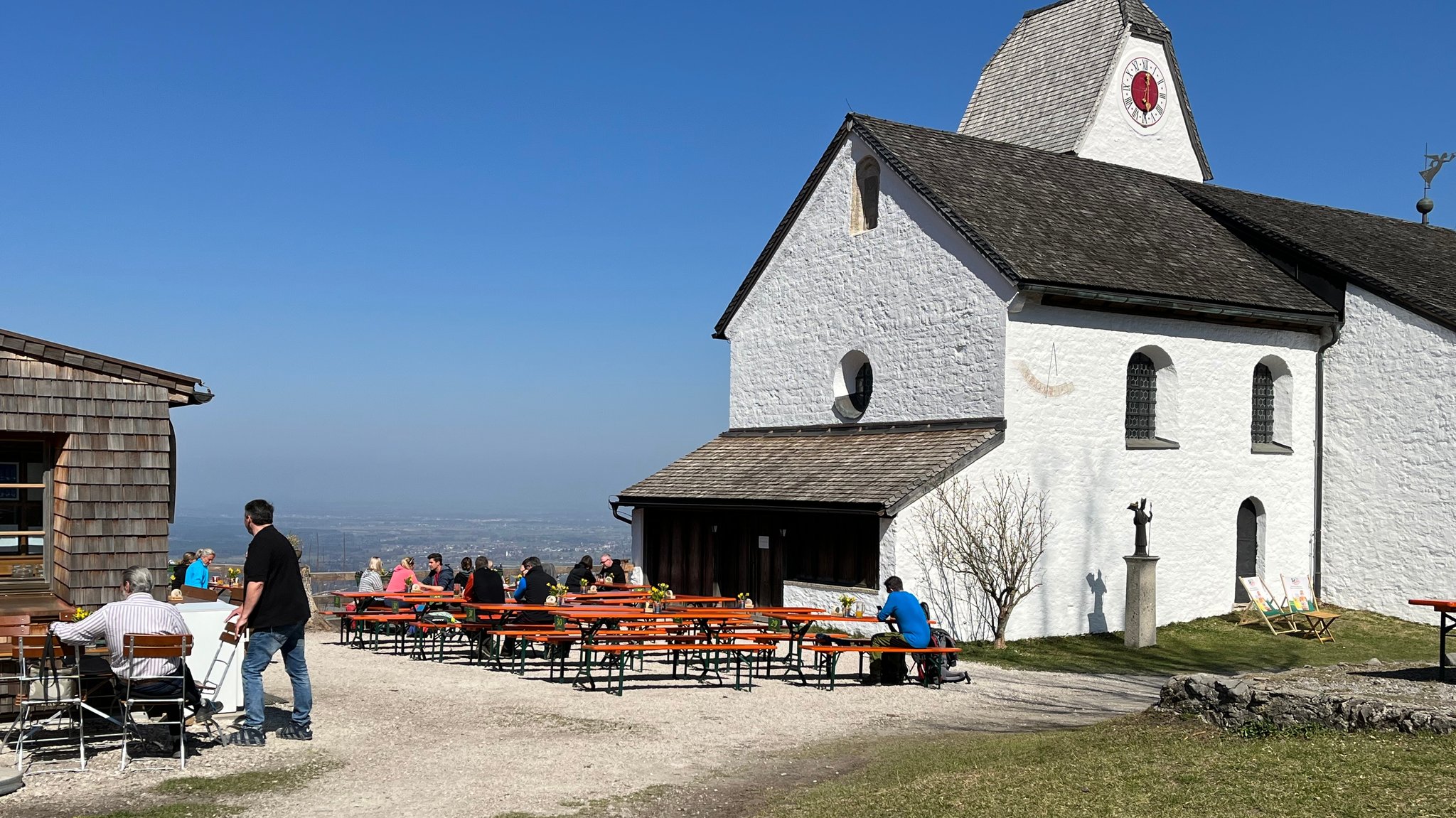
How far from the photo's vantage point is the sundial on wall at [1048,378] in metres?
22.2

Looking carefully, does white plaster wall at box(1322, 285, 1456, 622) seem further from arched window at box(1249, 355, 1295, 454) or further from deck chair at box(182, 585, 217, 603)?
deck chair at box(182, 585, 217, 603)

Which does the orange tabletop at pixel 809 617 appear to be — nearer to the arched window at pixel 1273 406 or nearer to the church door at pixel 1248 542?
the church door at pixel 1248 542

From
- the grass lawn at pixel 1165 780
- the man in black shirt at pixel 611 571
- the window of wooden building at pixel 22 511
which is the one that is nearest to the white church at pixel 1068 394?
the man in black shirt at pixel 611 571

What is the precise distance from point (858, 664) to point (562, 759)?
772 centimetres

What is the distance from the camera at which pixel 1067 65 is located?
102 ft

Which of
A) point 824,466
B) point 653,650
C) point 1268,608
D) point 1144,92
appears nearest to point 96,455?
point 653,650

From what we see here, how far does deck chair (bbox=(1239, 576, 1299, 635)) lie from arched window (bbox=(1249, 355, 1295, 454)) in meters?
2.88

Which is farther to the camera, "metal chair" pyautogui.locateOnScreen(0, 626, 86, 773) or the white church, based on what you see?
the white church

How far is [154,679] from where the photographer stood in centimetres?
1045

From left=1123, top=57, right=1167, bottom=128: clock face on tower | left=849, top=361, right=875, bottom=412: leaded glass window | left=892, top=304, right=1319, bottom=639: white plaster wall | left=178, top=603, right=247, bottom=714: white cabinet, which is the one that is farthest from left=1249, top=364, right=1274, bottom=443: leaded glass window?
left=178, top=603, right=247, bottom=714: white cabinet

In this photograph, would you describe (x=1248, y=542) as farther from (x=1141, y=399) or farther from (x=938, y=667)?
(x=938, y=667)

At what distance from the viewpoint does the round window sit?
83.6 feet

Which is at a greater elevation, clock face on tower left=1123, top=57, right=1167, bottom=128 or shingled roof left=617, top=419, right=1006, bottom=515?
clock face on tower left=1123, top=57, right=1167, bottom=128

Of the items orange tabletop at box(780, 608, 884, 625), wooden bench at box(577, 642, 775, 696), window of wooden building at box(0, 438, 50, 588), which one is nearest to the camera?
window of wooden building at box(0, 438, 50, 588)
